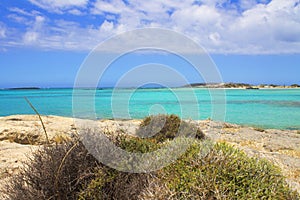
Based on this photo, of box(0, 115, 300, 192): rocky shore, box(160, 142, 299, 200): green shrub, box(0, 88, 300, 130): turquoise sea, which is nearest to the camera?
box(160, 142, 299, 200): green shrub

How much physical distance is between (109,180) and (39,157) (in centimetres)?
113

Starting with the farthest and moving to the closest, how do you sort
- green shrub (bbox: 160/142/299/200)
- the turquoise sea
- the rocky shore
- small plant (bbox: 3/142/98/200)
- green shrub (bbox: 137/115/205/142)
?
the turquoise sea, green shrub (bbox: 137/115/205/142), the rocky shore, small plant (bbox: 3/142/98/200), green shrub (bbox: 160/142/299/200)

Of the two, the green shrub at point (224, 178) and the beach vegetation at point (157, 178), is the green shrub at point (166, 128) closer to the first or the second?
the beach vegetation at point (157, 178)

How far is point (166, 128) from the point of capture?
11.6 m

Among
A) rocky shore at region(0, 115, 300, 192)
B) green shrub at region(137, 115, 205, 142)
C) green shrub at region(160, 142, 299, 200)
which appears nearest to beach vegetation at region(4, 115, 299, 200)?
green shrub at region(160, 142, 299, 200)

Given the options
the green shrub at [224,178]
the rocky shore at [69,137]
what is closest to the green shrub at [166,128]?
the rocky shore at [69,137]

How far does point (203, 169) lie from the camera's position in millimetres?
4012

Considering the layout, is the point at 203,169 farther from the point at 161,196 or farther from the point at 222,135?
the point at 222,135

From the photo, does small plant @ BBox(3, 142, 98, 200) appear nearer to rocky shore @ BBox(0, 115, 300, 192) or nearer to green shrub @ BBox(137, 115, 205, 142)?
rocky shore @ BBox(0, 115, 300, 192)

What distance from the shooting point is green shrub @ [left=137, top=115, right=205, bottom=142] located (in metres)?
11.5

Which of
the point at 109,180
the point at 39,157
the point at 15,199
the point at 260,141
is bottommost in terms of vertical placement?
the point at 260,141

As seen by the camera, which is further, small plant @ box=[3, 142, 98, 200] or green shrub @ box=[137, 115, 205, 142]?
green shrub @ box=[137, 115, 205, 142]

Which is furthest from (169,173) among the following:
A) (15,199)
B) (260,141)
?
(260,141)

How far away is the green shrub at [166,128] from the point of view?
11.5 metres
